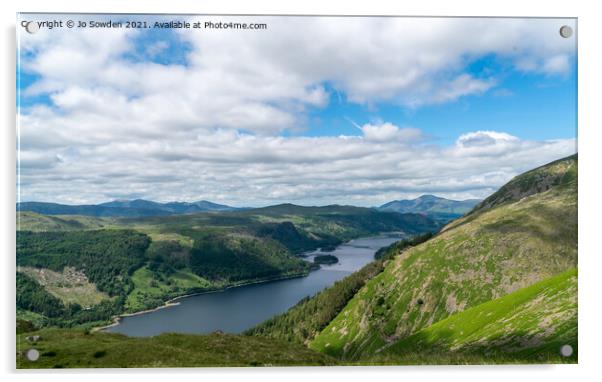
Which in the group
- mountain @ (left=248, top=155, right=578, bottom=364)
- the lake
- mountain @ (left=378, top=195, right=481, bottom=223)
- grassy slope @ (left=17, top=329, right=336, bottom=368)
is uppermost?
mountain @ (left=378, top=195, right=481, bottom=223)

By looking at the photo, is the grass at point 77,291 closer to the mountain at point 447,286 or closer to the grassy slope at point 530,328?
the mountain at point 447,286

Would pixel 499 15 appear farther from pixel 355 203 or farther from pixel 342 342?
pixel 342 342

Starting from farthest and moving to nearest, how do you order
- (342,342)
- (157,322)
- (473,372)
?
(157,322) < (342,342) < (473,372)

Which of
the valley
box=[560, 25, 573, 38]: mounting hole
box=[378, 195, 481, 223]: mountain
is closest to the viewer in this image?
the valley

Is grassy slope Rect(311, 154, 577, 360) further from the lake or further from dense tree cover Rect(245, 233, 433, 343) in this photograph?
the lake

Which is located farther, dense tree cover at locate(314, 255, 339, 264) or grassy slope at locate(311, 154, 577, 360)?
dense tree cover at locate(314, 255, 339, 264)

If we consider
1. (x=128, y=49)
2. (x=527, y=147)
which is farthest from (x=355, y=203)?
(x=128, y=49)

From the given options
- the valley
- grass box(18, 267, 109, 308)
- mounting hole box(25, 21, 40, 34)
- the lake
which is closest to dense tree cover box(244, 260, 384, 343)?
the valley
